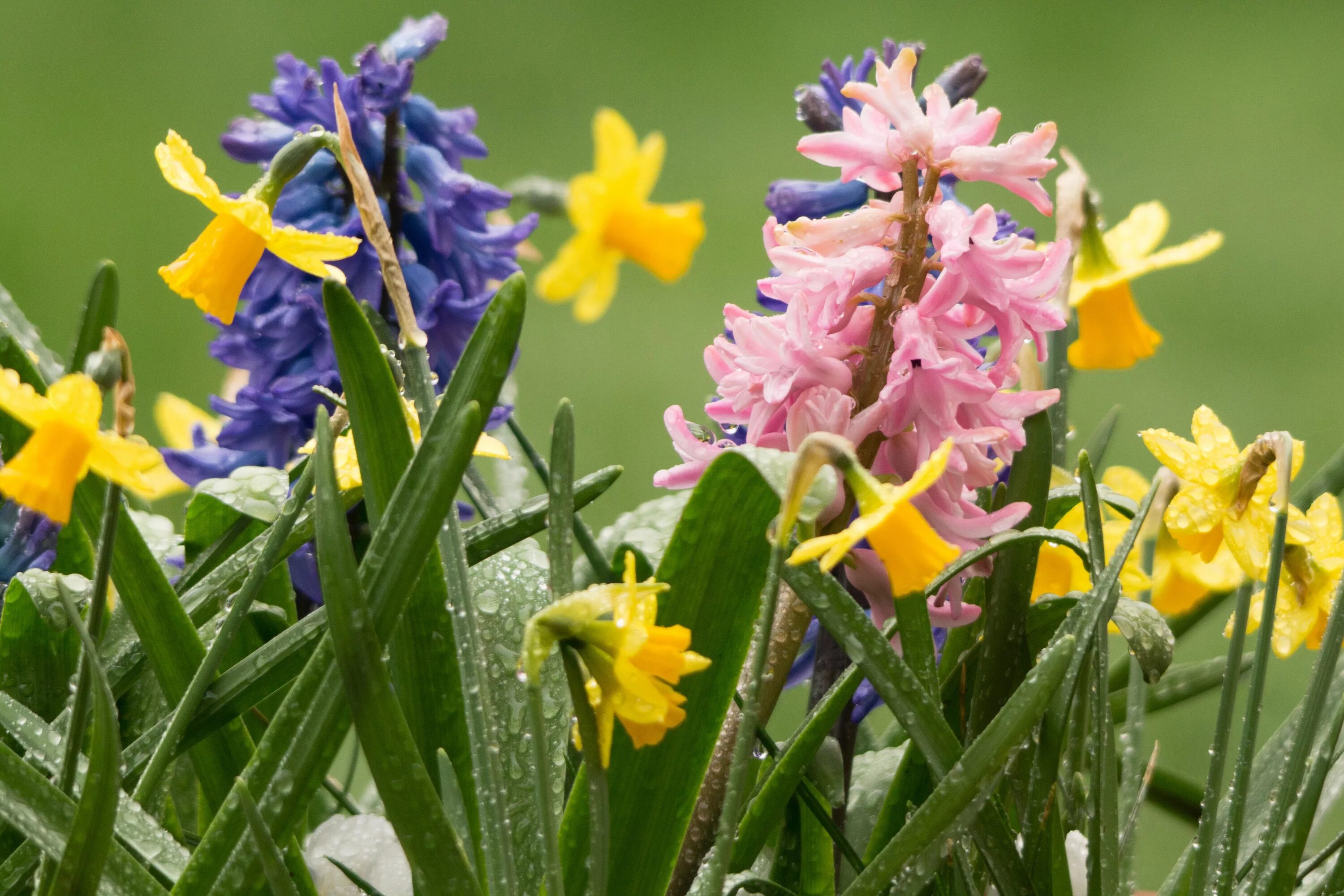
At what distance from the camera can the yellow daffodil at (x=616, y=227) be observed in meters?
0.17

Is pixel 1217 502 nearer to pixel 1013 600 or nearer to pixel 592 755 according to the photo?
pixel 1013 600

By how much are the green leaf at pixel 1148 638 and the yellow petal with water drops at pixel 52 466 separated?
218 mm

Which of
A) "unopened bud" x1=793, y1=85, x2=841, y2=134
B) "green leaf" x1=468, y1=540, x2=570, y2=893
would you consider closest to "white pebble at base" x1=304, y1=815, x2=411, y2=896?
"green leaf" x1=468, y1=540, x2=570, y2=893

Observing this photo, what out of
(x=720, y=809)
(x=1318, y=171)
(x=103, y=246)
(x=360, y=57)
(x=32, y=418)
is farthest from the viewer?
(x=1318, y=171)

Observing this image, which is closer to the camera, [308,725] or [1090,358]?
[308,725]

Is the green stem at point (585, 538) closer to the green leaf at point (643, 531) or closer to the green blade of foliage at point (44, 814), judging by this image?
the green leaf at point (643, 531)

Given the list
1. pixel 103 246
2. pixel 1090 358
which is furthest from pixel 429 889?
pixel 103 246

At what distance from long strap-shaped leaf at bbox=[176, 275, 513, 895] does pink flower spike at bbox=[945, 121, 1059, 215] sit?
0.11 m

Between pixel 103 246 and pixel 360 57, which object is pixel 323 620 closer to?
pixel 360 57

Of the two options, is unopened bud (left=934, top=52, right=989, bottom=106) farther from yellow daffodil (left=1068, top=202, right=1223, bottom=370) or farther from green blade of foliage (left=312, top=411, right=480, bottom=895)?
green blade of foliage (left=312, top=411, right=480, bottom=895)

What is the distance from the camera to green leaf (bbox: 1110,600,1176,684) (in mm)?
286

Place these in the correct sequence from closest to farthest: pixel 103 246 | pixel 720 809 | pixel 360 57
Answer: pixel 720 809 < pixel 360 57 < pixel 103 246

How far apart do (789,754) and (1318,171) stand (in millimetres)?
1817

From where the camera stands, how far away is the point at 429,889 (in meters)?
0.25
